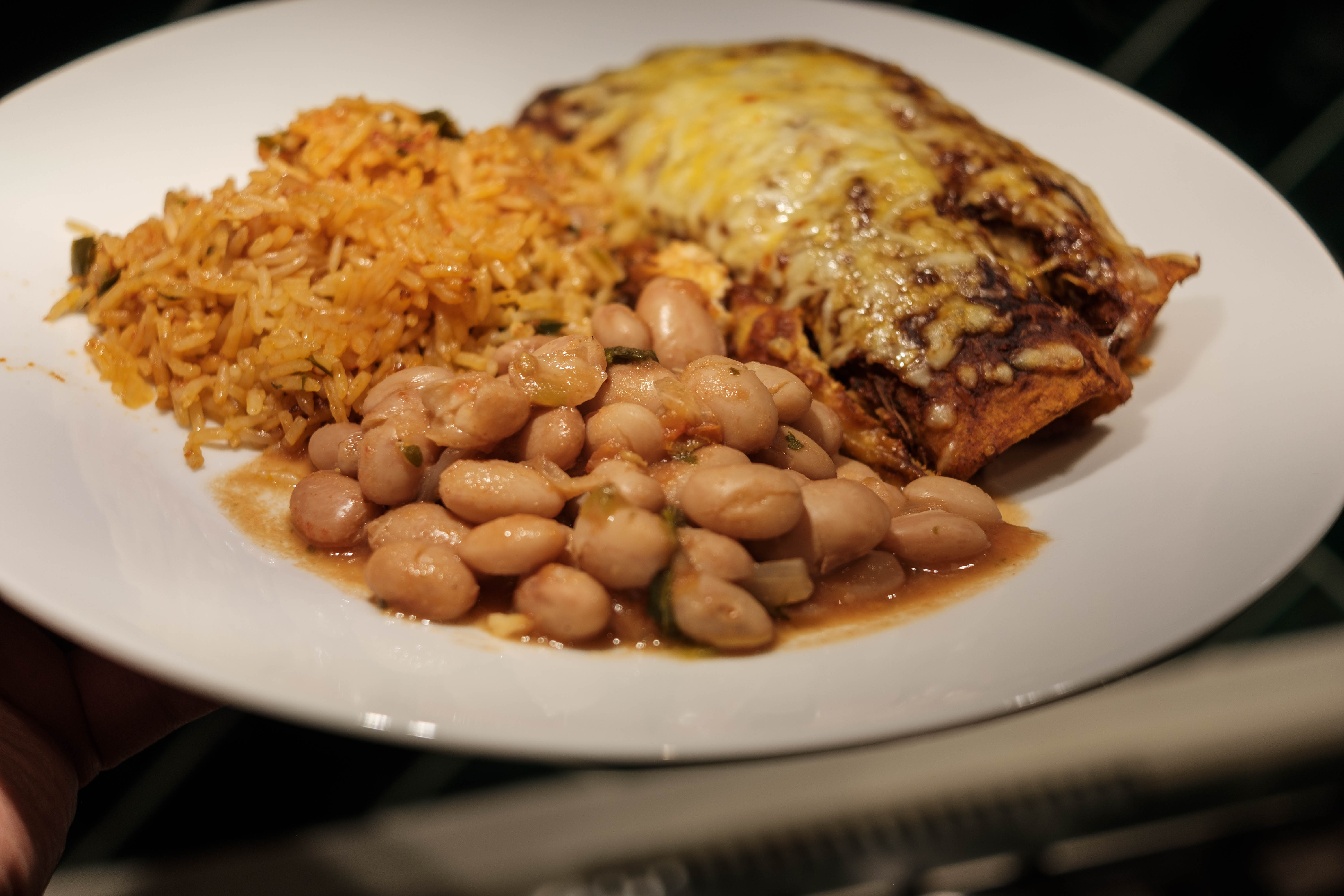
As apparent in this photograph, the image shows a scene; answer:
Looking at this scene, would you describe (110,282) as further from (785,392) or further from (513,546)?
(785,392)

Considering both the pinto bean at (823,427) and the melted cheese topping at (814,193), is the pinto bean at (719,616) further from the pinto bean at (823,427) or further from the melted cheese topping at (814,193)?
the melted cheese topping at (814,193)

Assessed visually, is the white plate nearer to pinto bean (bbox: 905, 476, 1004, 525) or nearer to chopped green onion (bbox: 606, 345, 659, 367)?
pinto bean (bbox: 905, 476, 1004, 525)

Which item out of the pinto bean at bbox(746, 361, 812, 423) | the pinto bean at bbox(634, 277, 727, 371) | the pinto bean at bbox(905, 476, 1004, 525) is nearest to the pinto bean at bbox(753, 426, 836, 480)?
the pinto bean at bbox(746, 361, 812, 423)

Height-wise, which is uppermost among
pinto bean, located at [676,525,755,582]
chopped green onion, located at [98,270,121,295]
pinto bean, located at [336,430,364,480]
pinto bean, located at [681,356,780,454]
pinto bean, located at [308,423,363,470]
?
pinto bean, located at [681,356,780,454]

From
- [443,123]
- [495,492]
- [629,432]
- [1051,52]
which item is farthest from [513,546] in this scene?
[1051,52]

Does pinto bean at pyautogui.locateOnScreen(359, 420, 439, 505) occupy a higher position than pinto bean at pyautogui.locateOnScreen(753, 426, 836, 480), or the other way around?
pinto bean at pyautogui.locateOnScreen(753, 426, 836, 480)

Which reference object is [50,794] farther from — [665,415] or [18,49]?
[18,49]

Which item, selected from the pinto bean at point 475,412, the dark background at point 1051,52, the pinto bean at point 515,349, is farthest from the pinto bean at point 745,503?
the dark background at point 1051,52
